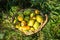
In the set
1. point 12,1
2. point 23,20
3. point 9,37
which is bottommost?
point 9,37

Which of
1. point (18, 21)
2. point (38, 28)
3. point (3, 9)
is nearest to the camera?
point (38, 28)

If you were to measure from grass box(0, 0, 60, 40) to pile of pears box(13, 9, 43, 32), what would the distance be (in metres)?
0.09

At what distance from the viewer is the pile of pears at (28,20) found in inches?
129

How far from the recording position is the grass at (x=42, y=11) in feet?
10.6

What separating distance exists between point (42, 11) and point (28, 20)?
0.25 meters

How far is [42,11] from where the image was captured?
134 inches

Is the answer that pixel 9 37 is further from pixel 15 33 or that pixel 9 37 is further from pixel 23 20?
pixel 23 20

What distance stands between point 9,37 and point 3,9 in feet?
1.86

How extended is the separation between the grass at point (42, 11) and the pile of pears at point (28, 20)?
0.09 metres

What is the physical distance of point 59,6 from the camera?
3461 millimetres

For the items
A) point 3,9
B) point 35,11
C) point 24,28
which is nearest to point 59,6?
point 35,11

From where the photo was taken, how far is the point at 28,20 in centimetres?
336

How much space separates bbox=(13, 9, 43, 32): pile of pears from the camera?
10.7 feet

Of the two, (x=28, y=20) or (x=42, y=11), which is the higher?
(x=42, y=11)
